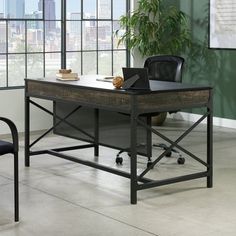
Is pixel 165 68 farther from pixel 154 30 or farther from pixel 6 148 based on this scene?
pixel 6 148

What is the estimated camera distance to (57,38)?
25.7ft

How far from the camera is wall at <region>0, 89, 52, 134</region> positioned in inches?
289

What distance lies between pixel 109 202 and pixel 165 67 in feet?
7.50

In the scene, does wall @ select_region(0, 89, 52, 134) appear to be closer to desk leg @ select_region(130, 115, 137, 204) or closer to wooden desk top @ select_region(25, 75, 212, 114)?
wooden desk top @ select_region(25, 75, 212, 114)

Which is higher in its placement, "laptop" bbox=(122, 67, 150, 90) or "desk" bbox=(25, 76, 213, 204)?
"laptop" bbox=(122, 67, 150, 90)

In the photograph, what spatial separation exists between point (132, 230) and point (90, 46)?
4627mm

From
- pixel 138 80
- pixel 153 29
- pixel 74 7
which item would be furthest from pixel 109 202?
pixel 153 29

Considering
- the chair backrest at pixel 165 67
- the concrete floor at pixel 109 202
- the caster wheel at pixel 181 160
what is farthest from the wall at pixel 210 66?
the caster wheel at pixel 181 160

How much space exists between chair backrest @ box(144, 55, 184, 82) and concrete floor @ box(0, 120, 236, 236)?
2.91 feet

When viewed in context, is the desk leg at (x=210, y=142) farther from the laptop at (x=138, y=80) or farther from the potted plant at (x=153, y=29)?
the potted plant at (x=153, y=29)

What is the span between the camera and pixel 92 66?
8.23 meters

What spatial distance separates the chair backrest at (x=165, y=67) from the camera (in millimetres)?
6320

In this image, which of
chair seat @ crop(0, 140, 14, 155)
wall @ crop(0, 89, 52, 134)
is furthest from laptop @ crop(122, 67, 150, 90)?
wall @ crop(0, 89, 52, 134)

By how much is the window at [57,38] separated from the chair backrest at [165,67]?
174 cm
